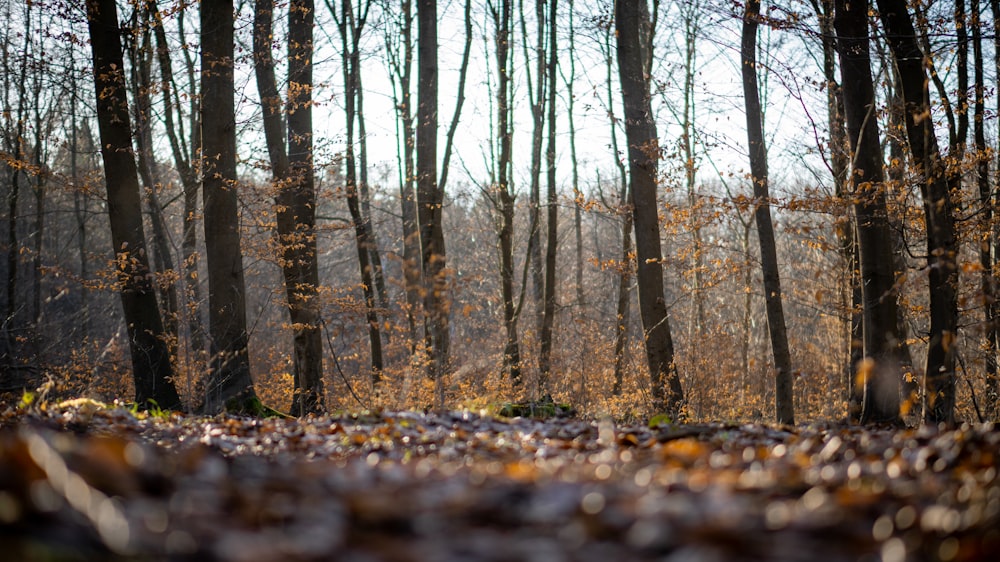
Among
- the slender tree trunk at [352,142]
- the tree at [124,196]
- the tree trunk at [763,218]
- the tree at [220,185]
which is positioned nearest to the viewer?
the tree at [124,196]

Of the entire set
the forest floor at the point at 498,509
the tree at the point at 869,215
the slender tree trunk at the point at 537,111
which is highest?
the slender tree trunk at the point at 537,111

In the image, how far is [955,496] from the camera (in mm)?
2545

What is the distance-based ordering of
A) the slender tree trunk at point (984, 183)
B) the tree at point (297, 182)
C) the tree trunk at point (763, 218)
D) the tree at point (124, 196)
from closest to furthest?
the slender tree trunk at point (984, 183) → the tree at point (124, 196) → the tree trunk at point (763, 218) → the tree at point (297, 182)

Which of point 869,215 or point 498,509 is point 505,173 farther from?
point 498,509

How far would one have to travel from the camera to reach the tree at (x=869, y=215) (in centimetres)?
639

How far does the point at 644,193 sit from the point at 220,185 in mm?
5691

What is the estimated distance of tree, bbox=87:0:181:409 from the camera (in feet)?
29.3

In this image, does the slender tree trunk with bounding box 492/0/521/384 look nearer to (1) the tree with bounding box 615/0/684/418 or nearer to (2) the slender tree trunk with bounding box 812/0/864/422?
(1) the tree with bounding box 615/0/684/418

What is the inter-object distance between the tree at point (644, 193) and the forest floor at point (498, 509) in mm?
7231

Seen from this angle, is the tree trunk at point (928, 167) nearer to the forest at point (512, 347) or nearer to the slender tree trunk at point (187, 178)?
the forest at point (512, 347)

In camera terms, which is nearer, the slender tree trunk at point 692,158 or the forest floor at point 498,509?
the forest floor at point 498,509

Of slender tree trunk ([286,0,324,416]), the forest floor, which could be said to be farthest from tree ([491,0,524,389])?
the forest floor


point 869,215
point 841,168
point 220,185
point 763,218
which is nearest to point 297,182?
point 220,185

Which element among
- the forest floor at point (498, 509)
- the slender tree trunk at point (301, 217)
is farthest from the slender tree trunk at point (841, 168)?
the slender tree trunk at point (301, 217)
